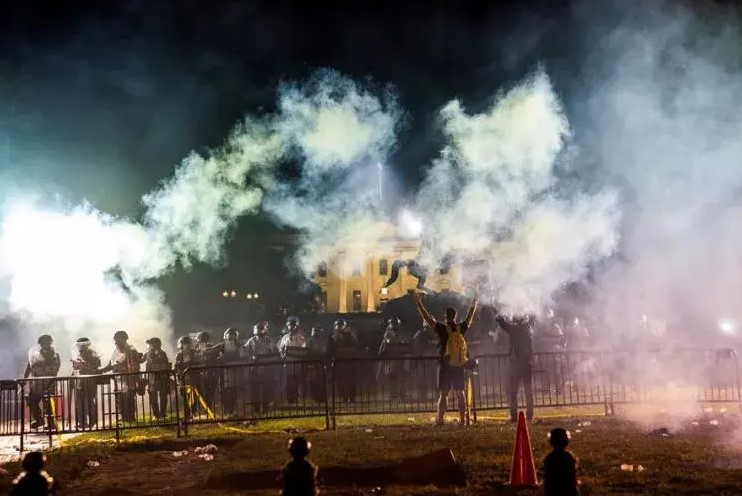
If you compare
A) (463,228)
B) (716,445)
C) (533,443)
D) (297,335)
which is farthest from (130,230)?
(716,445)

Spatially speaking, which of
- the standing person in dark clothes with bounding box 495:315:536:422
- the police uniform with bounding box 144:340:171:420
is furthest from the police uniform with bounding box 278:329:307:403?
the standing person in dark clothes with bounding box 495:315:536:422

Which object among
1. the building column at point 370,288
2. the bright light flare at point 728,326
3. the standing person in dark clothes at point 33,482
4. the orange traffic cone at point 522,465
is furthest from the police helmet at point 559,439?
the building column at point 370,288

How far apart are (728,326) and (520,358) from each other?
12810 mm

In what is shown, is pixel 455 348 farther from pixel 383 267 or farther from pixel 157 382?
pixel 383 267

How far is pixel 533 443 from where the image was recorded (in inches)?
369

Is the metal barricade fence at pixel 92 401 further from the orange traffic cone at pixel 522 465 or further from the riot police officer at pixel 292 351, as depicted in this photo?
the orange traffic cone at pixel 522 465

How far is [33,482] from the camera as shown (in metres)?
4.86

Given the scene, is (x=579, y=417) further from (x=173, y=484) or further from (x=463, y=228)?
(x=463, y=228)

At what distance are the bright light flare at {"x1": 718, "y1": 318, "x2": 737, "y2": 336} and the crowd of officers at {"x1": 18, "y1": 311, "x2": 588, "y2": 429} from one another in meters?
5.96

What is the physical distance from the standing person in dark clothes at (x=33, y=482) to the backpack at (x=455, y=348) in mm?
7417

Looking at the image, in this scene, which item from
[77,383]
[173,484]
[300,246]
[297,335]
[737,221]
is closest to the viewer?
[173,484]

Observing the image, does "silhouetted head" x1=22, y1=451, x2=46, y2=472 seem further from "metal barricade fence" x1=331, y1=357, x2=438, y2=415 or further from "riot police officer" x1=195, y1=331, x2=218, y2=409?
"riot police officer" x1=195, y1=331, x2=218, y2=409

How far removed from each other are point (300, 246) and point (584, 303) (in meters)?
43.0

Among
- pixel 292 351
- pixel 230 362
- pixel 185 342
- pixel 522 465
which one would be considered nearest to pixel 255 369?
pixel 230 362
